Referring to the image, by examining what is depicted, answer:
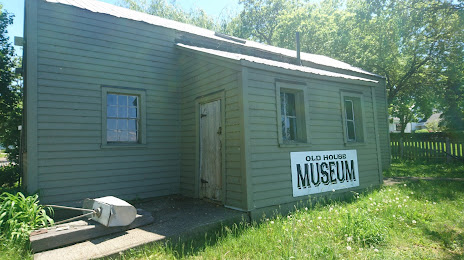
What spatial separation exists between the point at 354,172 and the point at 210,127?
4193 millimetres

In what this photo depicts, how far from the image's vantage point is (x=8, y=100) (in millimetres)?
13430

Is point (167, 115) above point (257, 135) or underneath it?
above

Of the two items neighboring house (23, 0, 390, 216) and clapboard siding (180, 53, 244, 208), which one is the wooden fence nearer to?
neighboring house (23, 0, 390, 216)

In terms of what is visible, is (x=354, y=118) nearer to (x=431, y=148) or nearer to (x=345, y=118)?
(x=345, y=118)

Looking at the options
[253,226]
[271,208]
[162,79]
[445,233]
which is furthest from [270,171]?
[162,79]

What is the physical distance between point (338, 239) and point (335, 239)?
0.07 m

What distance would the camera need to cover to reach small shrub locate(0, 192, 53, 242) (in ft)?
12.7

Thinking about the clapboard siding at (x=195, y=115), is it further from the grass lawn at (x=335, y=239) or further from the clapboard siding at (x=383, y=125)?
the clapboard siding at (x=383, y=125)

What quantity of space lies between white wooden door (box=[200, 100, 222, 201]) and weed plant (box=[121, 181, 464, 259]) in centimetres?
143

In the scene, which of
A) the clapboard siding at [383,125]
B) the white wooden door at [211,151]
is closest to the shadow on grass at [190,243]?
the white wooden door at [211,151]

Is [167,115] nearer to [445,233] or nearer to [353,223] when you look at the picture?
[353,223]

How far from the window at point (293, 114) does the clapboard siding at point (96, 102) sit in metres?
2.93

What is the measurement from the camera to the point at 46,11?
582 cm

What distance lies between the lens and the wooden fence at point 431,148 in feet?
44.3
